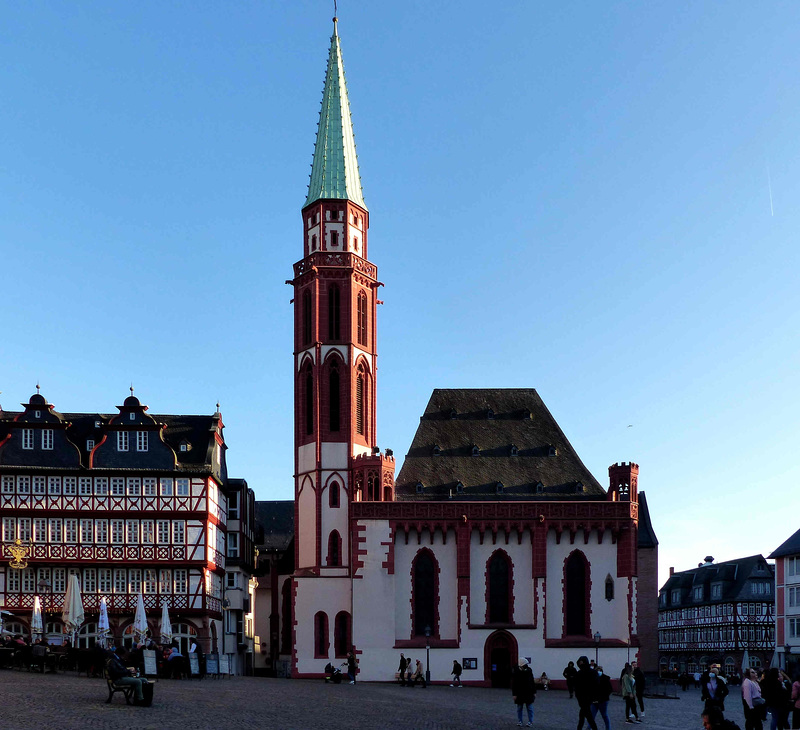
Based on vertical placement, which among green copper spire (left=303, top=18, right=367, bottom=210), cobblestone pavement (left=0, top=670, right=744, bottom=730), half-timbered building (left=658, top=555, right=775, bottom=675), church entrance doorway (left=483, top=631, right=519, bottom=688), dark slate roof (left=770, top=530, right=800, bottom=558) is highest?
green copper spire (left=303, top=18, right=367, bottom=210)

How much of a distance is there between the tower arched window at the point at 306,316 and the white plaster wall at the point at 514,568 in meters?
13.8

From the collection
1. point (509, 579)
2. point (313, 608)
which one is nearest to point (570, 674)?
point (509, 579)

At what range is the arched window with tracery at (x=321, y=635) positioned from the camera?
6116 cm

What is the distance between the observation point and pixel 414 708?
118 ft

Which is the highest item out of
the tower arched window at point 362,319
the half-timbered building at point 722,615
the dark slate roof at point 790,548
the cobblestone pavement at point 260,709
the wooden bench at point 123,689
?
the tower arched window at point 362,319

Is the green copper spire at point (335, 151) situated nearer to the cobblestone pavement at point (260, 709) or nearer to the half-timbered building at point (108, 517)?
the half-timbered building at point (108, 517)

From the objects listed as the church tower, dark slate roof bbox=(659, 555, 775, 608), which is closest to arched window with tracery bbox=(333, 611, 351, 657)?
the church tower

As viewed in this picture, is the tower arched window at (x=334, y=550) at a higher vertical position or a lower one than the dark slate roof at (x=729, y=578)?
higher

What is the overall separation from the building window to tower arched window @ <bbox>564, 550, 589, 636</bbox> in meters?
12.1

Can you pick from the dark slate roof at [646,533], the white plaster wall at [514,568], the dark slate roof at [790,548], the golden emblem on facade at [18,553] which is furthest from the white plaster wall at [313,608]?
the dark slate roof at [790,548]

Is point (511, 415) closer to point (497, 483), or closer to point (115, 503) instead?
point (497, 483)

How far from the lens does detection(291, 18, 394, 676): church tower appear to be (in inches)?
2431

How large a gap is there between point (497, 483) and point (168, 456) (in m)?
17.3

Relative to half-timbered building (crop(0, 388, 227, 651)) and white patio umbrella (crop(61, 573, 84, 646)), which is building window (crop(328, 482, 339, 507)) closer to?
half-timbered building (crop(0, 388, 227, 651))
